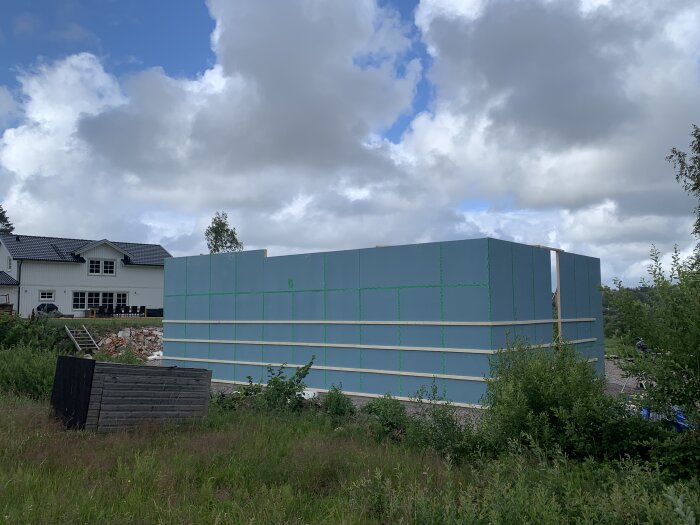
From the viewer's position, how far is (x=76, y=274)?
135ft

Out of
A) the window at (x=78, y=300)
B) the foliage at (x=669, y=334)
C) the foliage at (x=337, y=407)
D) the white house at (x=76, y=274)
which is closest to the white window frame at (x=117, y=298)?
the white house at (x=76, y=274)

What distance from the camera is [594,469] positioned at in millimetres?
5465

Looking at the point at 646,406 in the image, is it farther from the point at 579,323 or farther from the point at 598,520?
the point at 579,323

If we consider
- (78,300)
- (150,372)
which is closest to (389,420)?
(150,372)

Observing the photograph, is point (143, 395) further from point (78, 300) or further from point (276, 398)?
point (78, 300)

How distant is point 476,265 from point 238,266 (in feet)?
24.6

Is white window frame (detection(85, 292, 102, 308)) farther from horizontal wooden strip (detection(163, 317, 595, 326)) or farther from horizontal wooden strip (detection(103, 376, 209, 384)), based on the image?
horizontal wooden strip (detection(103, 376, 209, 384))

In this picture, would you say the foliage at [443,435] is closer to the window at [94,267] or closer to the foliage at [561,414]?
the foliage at [561,414]

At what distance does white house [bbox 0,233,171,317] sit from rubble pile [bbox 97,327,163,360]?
12090 mm

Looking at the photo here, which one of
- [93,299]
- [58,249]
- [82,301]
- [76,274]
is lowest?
[82,301]

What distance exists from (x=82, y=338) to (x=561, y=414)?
26394mm

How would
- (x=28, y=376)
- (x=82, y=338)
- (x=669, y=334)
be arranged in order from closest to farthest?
(x=669, y=334)
(x=28, y=376)
(x=82, y=338)

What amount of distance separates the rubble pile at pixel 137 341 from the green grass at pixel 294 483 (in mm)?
20233

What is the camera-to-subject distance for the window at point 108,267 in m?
42.5
